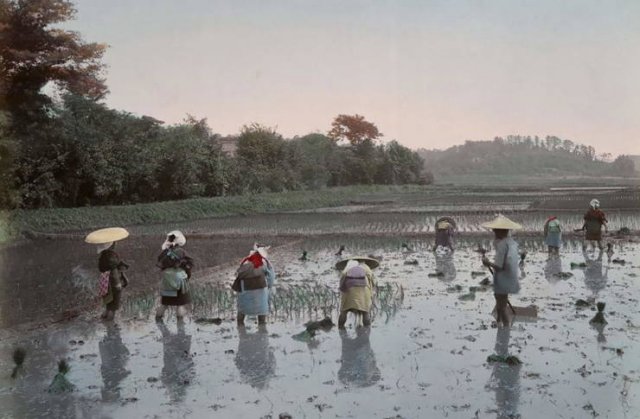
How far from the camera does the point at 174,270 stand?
7.83 meters

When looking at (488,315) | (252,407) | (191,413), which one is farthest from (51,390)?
(488,315)

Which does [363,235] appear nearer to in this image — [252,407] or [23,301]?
[23,301]

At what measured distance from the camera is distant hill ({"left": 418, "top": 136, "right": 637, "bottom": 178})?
288 feet

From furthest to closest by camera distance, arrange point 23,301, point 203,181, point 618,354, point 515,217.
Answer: point 203,181, point 515,217, point 23,301, point 618,354

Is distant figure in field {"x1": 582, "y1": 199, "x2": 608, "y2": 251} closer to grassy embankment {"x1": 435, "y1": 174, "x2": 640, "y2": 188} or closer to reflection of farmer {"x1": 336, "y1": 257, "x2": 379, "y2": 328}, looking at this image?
reflection of farmer {"x1": 336, "y1": 257, "x2": 379, "y2": 328}

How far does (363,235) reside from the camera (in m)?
17.6

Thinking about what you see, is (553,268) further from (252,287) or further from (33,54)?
(33,54)

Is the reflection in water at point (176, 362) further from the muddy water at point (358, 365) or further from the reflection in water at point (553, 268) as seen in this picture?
the reflection in water at point (553, 268)

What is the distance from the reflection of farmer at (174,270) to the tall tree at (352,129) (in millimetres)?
48520

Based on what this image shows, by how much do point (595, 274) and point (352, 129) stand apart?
154ft

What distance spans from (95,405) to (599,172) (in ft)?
296

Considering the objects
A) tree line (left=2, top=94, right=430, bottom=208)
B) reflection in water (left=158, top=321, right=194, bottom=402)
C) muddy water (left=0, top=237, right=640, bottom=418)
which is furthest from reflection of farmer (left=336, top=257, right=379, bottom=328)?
tree line (left=2, top=94, right=430, bottom=208)

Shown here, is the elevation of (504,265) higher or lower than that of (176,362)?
higher

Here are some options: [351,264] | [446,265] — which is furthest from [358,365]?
[446,265]
